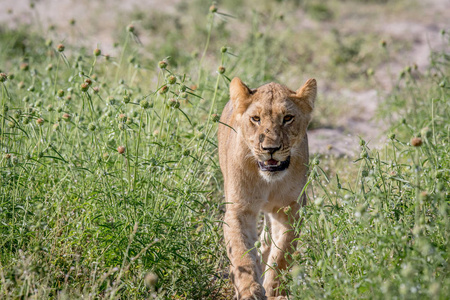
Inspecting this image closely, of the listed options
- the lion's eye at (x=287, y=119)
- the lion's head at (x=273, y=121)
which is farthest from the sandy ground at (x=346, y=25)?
the lion's eye at (x=287, y=119)

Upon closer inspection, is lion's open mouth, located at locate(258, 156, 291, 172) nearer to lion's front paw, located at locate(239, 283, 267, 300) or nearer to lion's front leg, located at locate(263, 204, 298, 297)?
lion's front leg, located at locate(263, 204, 298, 297)

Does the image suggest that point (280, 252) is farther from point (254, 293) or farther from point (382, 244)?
point (382, 244)

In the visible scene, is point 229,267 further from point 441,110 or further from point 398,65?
point 398,65

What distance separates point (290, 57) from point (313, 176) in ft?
23.8

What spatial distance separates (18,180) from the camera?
11.7 feet

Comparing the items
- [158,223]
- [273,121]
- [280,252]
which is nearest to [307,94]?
[273,121]

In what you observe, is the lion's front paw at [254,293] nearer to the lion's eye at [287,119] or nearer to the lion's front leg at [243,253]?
the lion's front leg at [243,253]

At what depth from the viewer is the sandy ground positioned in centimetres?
855

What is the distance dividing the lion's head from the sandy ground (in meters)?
3.54

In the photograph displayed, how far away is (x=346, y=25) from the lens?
40.3ft

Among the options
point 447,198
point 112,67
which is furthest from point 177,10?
point 447,198

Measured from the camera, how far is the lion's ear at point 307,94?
405 cm

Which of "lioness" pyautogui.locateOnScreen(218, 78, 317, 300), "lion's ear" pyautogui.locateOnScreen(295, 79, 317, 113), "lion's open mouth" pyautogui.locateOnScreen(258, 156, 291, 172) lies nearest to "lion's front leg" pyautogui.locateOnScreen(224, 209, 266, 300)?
"lioness" pyautogui.locateOnScreen(218, 78, 317, 300)

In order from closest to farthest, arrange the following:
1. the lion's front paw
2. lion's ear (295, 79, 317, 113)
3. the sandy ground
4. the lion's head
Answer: the lion's front paw → the lion's head → lion's ear (295, 79, 317, 113) → the sandy ground
